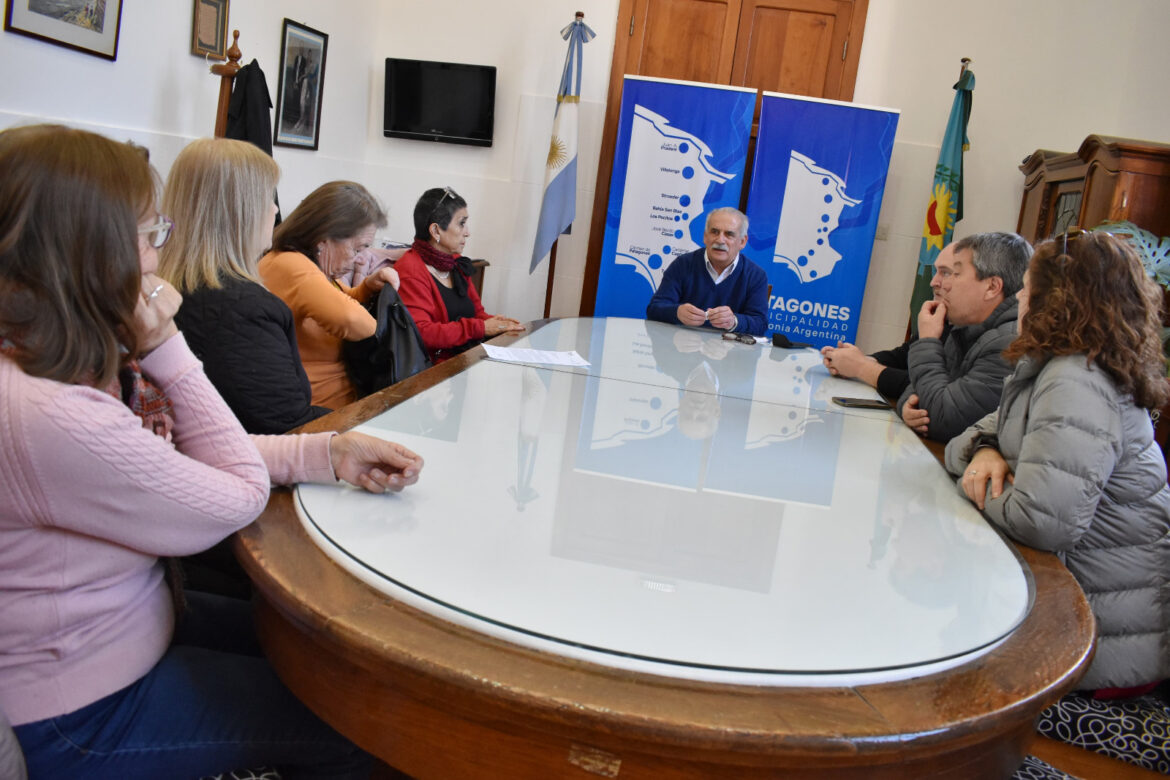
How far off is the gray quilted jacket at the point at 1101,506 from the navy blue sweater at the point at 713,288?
9.01 feet

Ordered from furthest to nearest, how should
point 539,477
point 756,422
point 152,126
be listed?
point 152,126, point 756,422, point 539,477

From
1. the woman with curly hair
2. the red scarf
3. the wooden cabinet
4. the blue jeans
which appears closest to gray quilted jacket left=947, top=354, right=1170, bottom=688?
the woman with curly hair

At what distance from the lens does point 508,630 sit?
0.97m

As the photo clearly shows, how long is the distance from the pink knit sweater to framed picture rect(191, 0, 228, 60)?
3531 millimetres

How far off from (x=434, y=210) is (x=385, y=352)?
1.06 m

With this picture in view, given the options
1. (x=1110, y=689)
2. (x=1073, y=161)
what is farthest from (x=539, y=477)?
(x=1073, y=161)

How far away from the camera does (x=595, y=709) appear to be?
0.87 m

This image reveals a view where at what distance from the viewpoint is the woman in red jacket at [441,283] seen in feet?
11.2

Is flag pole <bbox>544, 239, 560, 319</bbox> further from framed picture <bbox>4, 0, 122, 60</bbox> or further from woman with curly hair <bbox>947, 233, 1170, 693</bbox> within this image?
woman with curly hair <bbox>947, 233, 1170, 693</bbox>

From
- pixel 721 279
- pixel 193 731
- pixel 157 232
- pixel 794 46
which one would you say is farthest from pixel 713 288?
pixel 193 731

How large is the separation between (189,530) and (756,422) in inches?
55.7

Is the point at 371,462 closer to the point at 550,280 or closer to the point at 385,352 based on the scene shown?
the point at 385,352

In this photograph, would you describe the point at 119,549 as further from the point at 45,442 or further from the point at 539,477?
the point at 539,477

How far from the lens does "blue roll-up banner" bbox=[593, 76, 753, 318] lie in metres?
5.44
